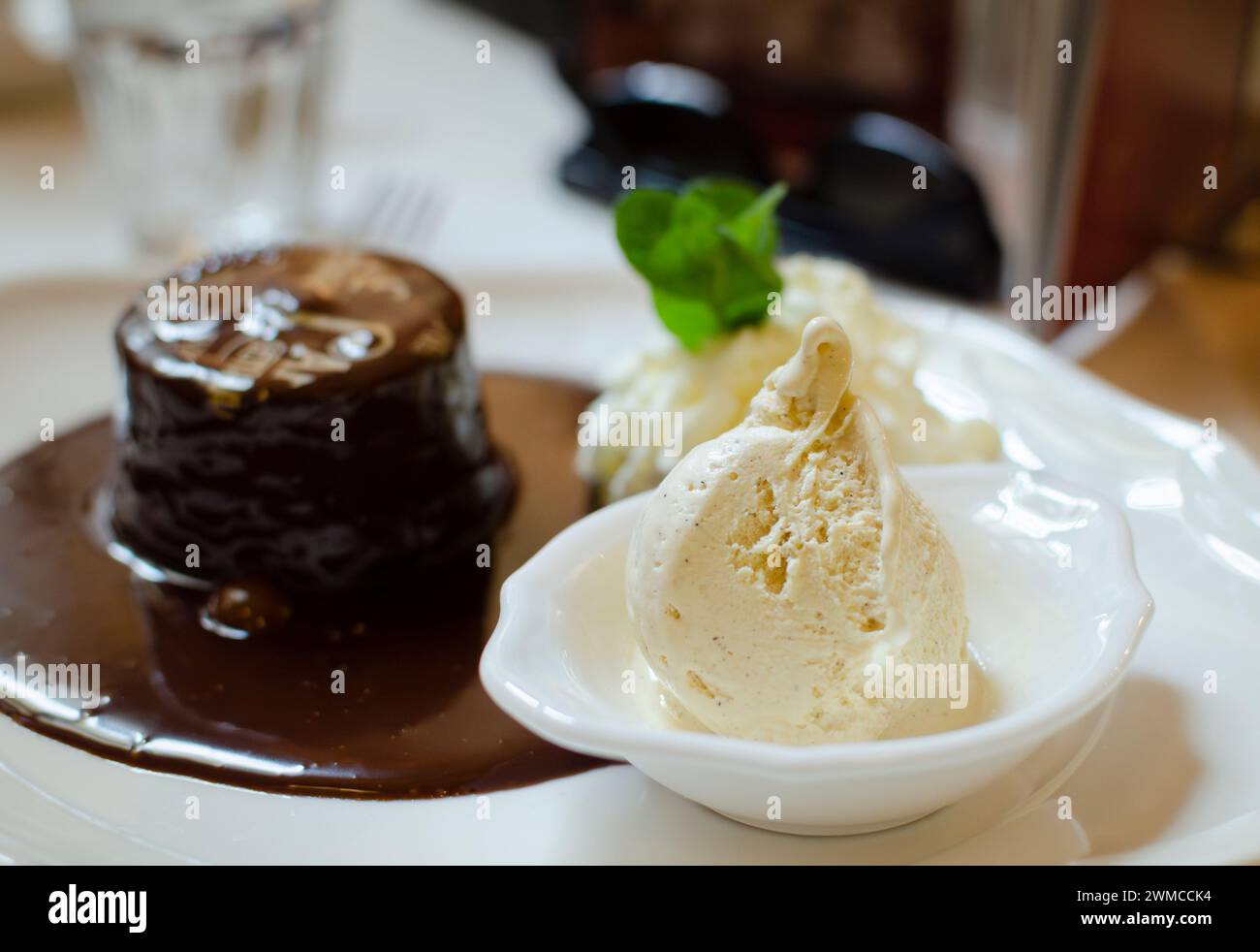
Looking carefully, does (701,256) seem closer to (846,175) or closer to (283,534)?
(283,534)

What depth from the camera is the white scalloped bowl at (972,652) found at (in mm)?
1160

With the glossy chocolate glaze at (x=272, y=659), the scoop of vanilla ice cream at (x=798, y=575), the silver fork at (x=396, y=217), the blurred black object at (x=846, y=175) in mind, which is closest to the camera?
the scoop of vanilla ice cream at (x=798, y=575)

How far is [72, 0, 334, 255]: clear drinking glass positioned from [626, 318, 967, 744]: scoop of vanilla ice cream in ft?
5.52

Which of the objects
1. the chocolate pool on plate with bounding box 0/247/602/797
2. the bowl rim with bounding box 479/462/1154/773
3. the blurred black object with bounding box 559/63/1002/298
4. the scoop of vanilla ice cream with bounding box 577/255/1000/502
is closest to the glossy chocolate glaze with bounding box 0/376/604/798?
the chocolate pool on plate with bounding box 0/247/602/797

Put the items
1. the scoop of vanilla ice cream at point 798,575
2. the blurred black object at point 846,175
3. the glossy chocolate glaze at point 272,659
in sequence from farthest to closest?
the blurred black object at point 846,175, the glossy chocolate glaze at point 272,659, the scoop of vanilla ice cream at point 798,575

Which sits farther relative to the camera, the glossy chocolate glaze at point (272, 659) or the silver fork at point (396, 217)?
the silver fork at point (396, 217)

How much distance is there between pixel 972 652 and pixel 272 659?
858 mm

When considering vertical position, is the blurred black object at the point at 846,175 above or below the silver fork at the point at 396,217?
above

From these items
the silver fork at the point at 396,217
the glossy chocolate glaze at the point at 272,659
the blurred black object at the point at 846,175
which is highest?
the blurred black object at the point at 846,175

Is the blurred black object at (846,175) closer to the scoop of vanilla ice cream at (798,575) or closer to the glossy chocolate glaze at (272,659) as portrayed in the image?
the glossy chocolate glaze at (272,659)

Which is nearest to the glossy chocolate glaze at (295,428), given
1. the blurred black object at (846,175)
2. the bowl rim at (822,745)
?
the bowl rim at (822,745)

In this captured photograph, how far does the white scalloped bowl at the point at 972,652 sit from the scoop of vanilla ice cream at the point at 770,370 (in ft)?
1.04
